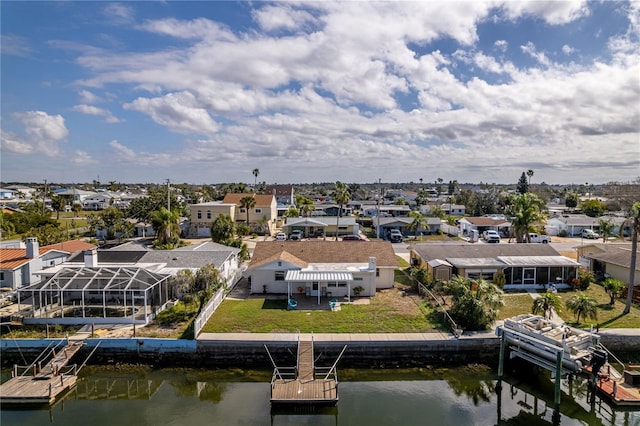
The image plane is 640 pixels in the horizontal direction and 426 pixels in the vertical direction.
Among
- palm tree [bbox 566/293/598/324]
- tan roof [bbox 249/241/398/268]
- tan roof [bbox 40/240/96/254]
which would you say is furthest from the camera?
tan roof [bbox 40/240/96/254]

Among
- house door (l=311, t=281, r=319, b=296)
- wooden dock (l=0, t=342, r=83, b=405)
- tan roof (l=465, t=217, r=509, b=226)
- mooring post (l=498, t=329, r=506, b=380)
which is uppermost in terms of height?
tan roof (l=465, t=217, r=509, b=226)

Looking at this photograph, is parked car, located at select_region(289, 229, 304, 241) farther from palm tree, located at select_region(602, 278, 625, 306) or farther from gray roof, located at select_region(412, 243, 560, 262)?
palm tree, located at select_region(602, 278, 625, 306)

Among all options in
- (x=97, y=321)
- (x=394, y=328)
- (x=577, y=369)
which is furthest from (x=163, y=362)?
(x=577, y=369)

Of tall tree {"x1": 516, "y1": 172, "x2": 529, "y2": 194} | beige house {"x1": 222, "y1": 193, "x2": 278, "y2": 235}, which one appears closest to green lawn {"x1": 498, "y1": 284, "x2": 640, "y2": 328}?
beige house {"x1": 222, "y1": 193, "x2": 278, "y2": 235}

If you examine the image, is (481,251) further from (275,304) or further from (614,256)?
(275,304)

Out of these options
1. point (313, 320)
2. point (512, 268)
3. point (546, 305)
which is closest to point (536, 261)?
point (512, 268)

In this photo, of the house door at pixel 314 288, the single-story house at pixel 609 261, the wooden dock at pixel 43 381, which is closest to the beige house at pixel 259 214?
the house door at pixel 314 288
